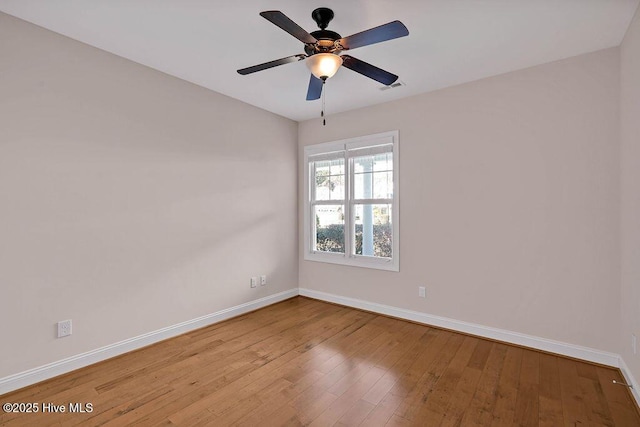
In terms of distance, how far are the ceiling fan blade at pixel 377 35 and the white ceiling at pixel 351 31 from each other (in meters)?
0.32

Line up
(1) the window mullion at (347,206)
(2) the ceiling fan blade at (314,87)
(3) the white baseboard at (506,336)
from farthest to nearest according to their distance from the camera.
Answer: (1) the window mullion at (347,206)
(3) the white baseboard at (506,336)
(2) the ceiling fan blade at (314,87)

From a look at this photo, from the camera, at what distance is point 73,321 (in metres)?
2.54

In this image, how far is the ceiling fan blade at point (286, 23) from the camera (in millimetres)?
1628

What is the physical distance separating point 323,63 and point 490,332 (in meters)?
3.04

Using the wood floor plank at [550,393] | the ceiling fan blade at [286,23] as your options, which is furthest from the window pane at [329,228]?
the ceiling fan blade at [286,23]

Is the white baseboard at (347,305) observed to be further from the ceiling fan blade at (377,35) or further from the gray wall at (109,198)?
the ceiling fan blade at (377,35)

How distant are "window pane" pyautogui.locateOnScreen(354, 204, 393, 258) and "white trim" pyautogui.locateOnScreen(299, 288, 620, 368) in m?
0.68

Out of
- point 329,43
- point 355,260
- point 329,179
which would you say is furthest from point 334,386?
point 329,179

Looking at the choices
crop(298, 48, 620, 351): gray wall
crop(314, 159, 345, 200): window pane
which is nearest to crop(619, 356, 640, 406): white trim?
crop(298, 48, 620, 351): gray wall

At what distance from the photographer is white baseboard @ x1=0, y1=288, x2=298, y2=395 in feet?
7.48

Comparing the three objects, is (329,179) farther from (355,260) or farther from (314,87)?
(314,87)

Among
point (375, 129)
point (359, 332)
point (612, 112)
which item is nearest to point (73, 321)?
point (359, 332)

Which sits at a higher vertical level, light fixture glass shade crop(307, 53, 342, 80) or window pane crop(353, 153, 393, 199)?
light fixture glass shade crop(307, 53, 342, 80)

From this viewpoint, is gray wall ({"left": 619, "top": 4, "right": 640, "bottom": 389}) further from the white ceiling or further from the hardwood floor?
the hardwood floor
